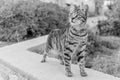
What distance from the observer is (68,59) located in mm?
2896

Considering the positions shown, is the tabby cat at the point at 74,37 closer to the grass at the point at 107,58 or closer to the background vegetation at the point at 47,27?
the grass at the point at 107,58

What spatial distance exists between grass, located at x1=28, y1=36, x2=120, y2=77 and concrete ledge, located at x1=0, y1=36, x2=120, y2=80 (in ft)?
1.86

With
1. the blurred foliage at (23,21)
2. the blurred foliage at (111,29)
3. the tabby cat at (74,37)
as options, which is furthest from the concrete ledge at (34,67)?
the blurred foliage at (111,29)

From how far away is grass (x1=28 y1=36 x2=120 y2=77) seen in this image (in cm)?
382

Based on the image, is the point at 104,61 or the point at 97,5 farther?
the point at 97,5

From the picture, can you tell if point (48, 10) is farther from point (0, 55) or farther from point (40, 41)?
point (0, 55)

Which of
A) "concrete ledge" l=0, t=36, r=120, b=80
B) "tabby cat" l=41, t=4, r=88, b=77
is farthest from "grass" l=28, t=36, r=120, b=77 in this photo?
"tabby cat" l=41, t=4, r=88, b=77

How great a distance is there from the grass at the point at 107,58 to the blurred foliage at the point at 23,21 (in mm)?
1467

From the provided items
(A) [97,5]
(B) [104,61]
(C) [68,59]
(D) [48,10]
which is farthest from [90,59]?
(A) [97,5]

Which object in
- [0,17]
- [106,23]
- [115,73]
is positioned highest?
[0,17]

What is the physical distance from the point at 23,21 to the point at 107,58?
132 inches

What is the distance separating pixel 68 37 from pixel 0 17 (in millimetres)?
4262

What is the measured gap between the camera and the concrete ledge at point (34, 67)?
3.07m

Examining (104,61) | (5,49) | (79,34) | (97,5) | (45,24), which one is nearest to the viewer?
(79,34)
